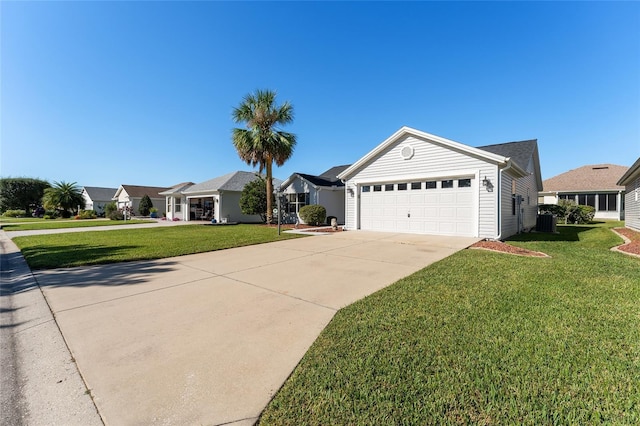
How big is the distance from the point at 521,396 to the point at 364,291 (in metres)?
2.77

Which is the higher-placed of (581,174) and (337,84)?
(337,84)

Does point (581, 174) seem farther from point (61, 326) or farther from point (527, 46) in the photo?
point (61, 326)

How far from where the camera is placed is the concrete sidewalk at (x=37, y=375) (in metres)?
1.95

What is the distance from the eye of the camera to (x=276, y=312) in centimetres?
383

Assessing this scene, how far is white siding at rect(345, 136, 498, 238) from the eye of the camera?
10.6 metres

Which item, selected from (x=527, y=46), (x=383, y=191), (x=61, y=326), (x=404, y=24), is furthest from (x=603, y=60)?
(x=61, y=326)

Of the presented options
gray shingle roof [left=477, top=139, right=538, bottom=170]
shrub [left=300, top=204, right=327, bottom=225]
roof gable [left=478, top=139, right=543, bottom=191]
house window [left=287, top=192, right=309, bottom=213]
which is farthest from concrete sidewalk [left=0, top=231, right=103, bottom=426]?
gray shingle roof [left=477, top=139, right=538, bottom=170]

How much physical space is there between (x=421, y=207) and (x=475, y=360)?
10543 mm

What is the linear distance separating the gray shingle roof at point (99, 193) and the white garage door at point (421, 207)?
51785mm

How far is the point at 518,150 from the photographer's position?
15.3m

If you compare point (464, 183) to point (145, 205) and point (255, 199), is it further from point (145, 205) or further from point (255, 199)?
point (145, 205)

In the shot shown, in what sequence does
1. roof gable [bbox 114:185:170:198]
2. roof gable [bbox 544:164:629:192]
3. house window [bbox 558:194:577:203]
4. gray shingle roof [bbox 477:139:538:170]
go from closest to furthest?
gray shingle roof [bbox 477:139:538:170], roof gable [bbox 544:164:629:192], house window [bbox 558:194:577:203], roof gable [bbox 114:185:170:198]

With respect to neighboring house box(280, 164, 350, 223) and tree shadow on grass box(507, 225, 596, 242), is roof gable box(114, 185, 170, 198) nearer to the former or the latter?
neighboring house box(280, 164, 350, 223)

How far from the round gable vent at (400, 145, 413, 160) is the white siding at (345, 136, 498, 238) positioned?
11 cm
